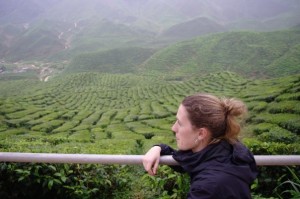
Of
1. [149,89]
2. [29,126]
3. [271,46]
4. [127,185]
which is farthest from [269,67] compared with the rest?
[127,185]

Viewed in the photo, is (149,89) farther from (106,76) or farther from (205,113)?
(205,113)

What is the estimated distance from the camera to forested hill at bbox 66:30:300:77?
257 feet

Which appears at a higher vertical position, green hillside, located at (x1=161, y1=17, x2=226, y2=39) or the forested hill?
green hillside, located at (x1=161, y1=17, x2=226, y2=39)

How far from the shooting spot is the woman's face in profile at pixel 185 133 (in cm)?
276

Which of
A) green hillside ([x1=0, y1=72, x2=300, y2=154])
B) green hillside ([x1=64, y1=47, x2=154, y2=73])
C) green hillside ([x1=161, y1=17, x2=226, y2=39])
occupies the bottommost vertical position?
green hillside ([x1=0, y1=72, x2=300, y2=154])

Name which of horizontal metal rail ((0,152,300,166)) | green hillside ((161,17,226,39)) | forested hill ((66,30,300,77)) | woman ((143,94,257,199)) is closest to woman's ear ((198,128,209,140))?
woman ((143,94,257,199))

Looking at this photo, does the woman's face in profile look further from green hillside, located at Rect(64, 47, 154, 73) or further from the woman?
green hillside, located at Rect(64, 47, 154, 73)

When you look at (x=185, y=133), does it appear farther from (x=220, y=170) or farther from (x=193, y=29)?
(x=193, y=29)

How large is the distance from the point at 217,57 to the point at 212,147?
3686 inches

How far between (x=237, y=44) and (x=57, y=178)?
330 feet

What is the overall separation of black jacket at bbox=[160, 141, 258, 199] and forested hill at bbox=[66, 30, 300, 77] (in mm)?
69760

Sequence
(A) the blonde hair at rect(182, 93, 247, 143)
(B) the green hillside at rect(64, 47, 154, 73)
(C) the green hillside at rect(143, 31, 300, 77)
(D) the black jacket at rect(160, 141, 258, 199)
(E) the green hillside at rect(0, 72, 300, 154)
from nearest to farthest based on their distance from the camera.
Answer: (D) the black jacket at rect(160, 141, 258, 199) → (A) the blonde hair at rect(182, 93, 247, 143) → (E) the green hillside at rect(0, 72, 300, 154) → (C) the green hillside at rect(143, 31, 300, 77) → (B) the green hillside at rect(64, 47, 154, 73)

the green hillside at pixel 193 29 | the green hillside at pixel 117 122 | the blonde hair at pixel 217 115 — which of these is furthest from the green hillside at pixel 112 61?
the blonde hair at pixel 217 115

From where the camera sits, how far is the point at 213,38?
108875 mm
